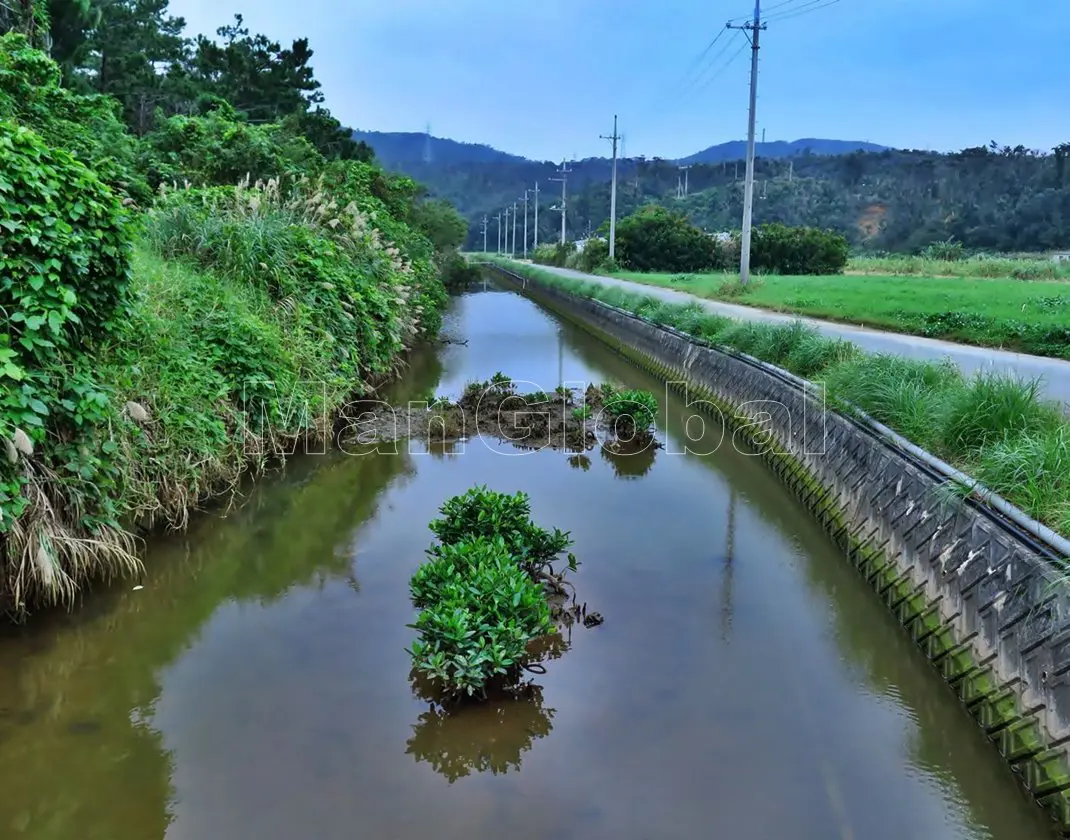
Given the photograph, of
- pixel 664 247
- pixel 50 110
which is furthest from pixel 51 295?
pixel 664 247

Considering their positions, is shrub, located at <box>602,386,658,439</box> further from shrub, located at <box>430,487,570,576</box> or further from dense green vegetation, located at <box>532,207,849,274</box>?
dense green vegetation, located at <box>532,207,849,274</box>

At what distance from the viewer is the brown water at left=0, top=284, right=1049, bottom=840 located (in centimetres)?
379

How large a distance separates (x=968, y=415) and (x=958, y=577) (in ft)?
6.25

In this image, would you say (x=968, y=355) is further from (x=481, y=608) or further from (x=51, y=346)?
(x=51, y=346)

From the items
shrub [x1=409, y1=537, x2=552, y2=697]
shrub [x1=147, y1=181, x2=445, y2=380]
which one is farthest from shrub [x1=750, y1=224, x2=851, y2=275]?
shrub [x1=409, y1=537, x2=552, y2=697]

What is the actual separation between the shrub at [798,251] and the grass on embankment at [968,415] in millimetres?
35503

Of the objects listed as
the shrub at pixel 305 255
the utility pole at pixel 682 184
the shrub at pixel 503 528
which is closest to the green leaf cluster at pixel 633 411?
the shrub at pixel 305 255

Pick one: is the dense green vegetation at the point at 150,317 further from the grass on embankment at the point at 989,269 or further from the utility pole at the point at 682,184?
the utility pole at the point at 682,184

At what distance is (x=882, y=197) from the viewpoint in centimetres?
8469

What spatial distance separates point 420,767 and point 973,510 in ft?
11.6

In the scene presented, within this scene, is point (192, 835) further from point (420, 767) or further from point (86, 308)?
point (86, 308)

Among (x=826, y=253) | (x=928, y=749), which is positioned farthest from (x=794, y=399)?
(x=826, y=253)

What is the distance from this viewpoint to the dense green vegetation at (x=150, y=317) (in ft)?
15.2

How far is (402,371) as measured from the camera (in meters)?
16.1
